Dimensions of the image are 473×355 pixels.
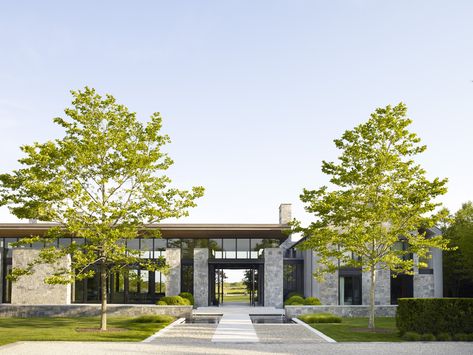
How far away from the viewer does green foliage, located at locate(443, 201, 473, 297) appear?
46.6 metres

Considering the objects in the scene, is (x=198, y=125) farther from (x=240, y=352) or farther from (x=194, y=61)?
(x=240, y=352)

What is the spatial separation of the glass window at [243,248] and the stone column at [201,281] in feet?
7.86

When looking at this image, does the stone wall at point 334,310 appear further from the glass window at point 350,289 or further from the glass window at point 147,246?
the glass window at point 147,246

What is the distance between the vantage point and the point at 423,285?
42.5m

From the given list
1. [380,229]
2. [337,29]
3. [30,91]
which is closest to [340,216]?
[380,229]

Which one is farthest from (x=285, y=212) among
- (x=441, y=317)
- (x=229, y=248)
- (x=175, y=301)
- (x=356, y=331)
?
(x=441, y=317)

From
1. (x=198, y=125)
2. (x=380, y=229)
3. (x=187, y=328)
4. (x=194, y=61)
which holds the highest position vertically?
(x=194, y=61)

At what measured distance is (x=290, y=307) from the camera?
34.7m

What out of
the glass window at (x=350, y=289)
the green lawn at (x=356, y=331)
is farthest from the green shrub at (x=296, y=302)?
the glass window at (x=350, y=289)

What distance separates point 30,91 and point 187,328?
1168 centimetres

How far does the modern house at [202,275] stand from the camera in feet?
136

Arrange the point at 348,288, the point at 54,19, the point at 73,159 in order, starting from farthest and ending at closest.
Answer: the point at 348,288, the point at 73,159, the point at 54,19

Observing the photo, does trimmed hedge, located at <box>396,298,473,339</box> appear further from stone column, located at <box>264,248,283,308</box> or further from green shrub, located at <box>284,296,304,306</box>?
stone column, located at <box>264,248,283,308</box>

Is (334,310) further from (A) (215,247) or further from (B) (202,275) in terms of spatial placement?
(A) (215,247)
